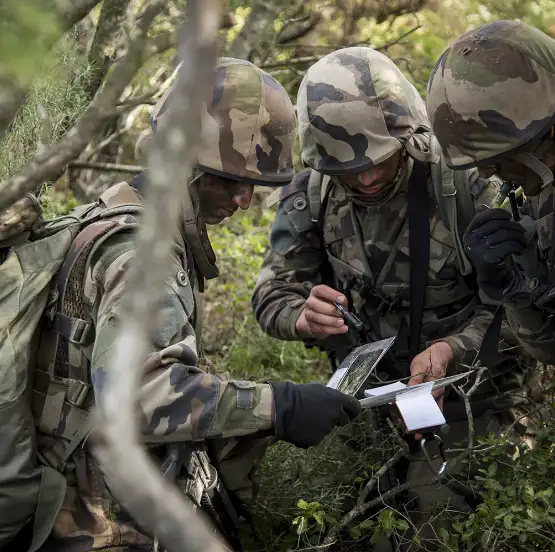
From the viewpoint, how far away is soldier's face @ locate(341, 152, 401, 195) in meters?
3.61

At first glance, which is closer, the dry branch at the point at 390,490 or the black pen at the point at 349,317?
the dry branch at the point at 390,490

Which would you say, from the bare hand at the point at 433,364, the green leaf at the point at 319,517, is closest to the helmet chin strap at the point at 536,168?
the bare hand at the point at 433,364

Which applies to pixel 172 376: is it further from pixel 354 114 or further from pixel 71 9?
pixel 354 114

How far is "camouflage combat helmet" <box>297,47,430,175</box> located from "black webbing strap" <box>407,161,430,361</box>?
0.21 metres

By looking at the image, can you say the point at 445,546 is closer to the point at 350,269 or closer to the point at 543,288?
the point at 543,288

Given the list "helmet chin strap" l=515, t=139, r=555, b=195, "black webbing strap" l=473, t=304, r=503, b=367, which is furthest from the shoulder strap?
"helmet chin strap" l=515, t=139, r=555, b=195

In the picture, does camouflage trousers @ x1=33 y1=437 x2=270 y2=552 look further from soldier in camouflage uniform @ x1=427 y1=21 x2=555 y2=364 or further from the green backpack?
soldier in camouflage uniform @ x1=427 y1=21 x2=555 y2=364

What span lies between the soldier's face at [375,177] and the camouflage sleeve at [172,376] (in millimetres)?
1214

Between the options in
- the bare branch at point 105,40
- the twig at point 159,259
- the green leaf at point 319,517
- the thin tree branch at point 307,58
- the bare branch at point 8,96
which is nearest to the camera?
the twig at point 159,259

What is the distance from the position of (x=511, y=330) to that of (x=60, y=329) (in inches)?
76.4

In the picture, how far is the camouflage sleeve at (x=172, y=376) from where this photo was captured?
2.47 metres

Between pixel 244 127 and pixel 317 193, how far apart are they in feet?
3.27

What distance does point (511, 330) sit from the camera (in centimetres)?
362

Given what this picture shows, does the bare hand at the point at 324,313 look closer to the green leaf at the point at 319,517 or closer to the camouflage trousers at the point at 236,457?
the camouflage trousers at the point at 236,457
